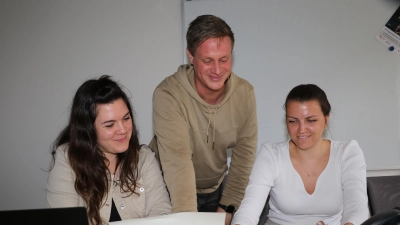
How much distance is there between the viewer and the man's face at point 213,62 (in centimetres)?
184

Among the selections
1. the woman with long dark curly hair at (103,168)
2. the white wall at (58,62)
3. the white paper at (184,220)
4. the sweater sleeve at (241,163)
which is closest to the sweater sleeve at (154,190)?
the woman with long dark curly hair at (103,168)

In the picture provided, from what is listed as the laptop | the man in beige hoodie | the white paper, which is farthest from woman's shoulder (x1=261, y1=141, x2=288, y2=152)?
the laptop

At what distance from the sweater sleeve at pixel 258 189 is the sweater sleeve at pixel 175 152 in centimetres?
20

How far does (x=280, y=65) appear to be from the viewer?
3.08 metres

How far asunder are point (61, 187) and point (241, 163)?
90cm

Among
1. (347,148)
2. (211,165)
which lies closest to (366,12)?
(347,148)

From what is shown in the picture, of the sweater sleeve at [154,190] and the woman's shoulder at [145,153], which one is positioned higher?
the woman's shoulder at [145,153]

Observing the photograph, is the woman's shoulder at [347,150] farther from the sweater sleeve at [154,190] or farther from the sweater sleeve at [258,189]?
the sweater sleeve at [154,190]

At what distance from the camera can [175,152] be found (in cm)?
186

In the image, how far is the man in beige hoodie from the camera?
184 cm

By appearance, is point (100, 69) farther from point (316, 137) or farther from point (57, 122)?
point (316, 137)

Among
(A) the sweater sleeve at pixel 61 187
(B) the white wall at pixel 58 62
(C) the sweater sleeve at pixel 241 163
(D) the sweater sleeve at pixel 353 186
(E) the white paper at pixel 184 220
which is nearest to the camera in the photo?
(E) the white paper at pixel 184 220

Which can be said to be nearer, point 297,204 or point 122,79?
point 297,204

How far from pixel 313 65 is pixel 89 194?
1.89 meters
